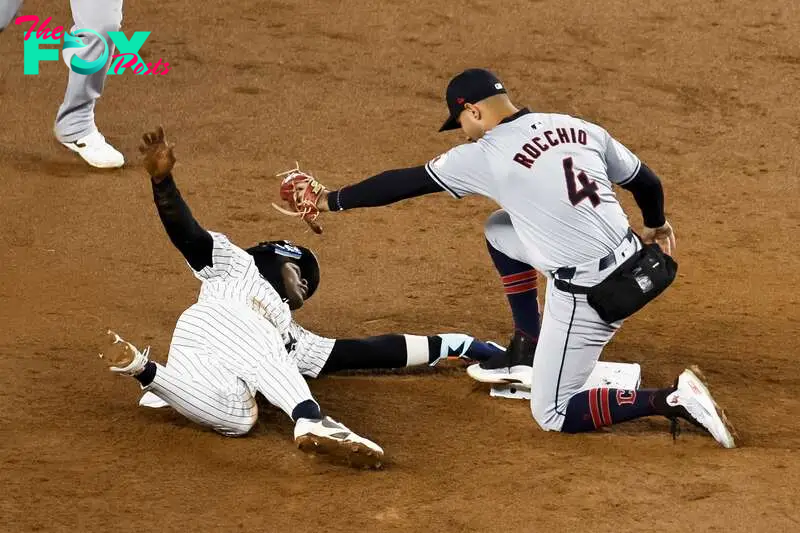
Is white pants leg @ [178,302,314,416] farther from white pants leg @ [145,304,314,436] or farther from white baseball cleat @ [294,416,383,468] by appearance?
white baseball cleat @ [294,416,383,468]

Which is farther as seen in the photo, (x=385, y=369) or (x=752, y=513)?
(x=385, y=369)

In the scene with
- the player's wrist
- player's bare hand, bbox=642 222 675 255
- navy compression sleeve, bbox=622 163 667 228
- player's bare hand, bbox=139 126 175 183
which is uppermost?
player's bare hand, bbox=139 126 175 183

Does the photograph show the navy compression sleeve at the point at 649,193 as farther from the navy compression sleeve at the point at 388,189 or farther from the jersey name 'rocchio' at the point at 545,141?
the navy compression sleeve at the point at 388,189

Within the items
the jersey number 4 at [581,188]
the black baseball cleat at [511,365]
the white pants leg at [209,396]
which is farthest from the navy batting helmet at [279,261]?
the jersey number 4 at [581,188]

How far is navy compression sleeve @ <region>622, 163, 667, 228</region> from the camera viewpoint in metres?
4.89

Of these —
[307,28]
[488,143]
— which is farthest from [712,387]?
[307,28]

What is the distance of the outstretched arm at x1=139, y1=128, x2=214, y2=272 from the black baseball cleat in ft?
3.97

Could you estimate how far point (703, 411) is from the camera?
4.57 metres

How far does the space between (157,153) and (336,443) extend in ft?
4.15

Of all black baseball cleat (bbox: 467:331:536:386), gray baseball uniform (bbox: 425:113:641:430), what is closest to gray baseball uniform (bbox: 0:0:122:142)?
gray baseball uniform (bbox: 425:113:641:430)

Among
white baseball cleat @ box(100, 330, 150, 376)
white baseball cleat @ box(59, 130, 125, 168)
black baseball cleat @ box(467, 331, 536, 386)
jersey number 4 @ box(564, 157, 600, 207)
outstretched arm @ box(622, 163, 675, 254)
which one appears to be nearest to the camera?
white baseball cleat @ box(100, 330, 150, 376)

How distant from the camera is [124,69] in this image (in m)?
8.86

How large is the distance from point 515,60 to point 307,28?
1.64 meters

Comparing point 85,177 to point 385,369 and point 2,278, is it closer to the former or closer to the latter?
point 2,278
